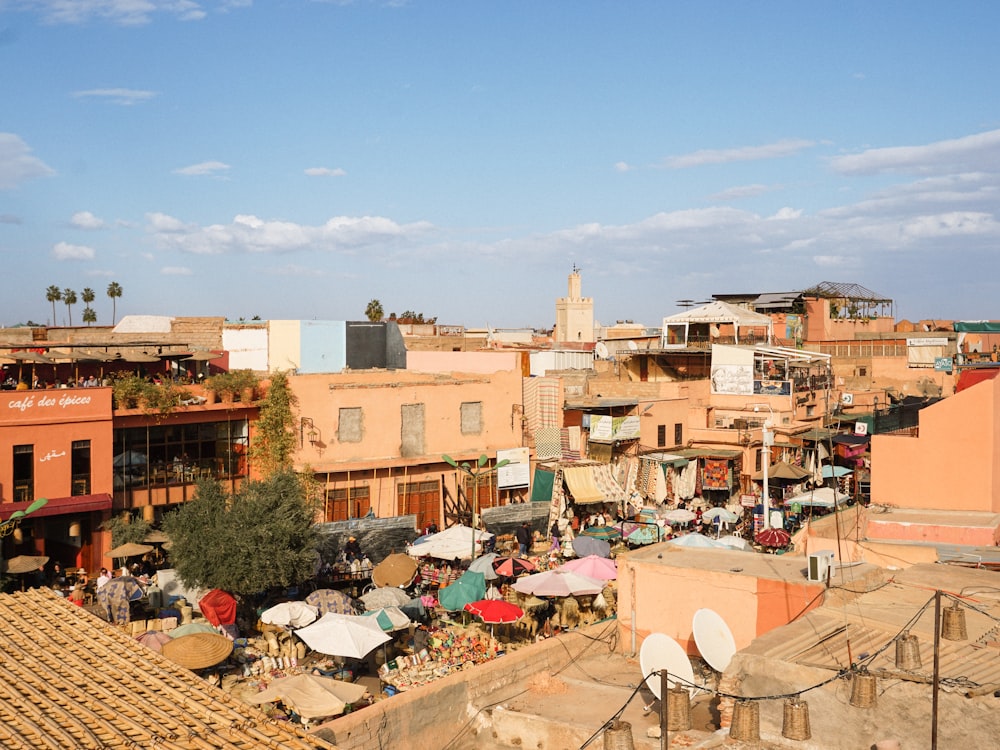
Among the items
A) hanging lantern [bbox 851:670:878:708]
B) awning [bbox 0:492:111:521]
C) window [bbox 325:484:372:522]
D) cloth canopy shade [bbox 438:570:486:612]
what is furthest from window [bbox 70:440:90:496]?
hanging lantern [bbox 851:670:878:708]

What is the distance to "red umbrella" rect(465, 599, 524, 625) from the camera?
19531mm

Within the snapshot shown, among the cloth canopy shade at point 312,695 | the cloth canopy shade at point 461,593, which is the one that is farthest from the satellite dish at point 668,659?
the cloth canopy shade at point 461,593

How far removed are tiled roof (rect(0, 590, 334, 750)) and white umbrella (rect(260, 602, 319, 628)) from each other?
19.4 ft

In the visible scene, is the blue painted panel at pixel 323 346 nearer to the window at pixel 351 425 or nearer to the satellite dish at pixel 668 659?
the window at pixel 351 425

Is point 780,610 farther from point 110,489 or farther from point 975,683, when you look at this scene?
point 110,489

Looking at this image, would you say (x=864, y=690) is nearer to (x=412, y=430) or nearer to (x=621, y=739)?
(x=621, y=739)

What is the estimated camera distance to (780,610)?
16594 mm

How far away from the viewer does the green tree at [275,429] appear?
2820 centimetres

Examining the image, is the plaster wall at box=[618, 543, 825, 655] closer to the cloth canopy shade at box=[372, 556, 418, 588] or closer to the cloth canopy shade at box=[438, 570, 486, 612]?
the cloth canopy shade at box=[438, 570, 486, 612]

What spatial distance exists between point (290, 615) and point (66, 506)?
7858 millimetres

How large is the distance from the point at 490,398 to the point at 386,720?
1741 centimetres

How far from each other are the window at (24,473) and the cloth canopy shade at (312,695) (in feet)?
34.8

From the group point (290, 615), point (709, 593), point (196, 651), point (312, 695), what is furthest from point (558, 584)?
point (196, 651)

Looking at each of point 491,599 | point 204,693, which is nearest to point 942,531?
point 491,599
